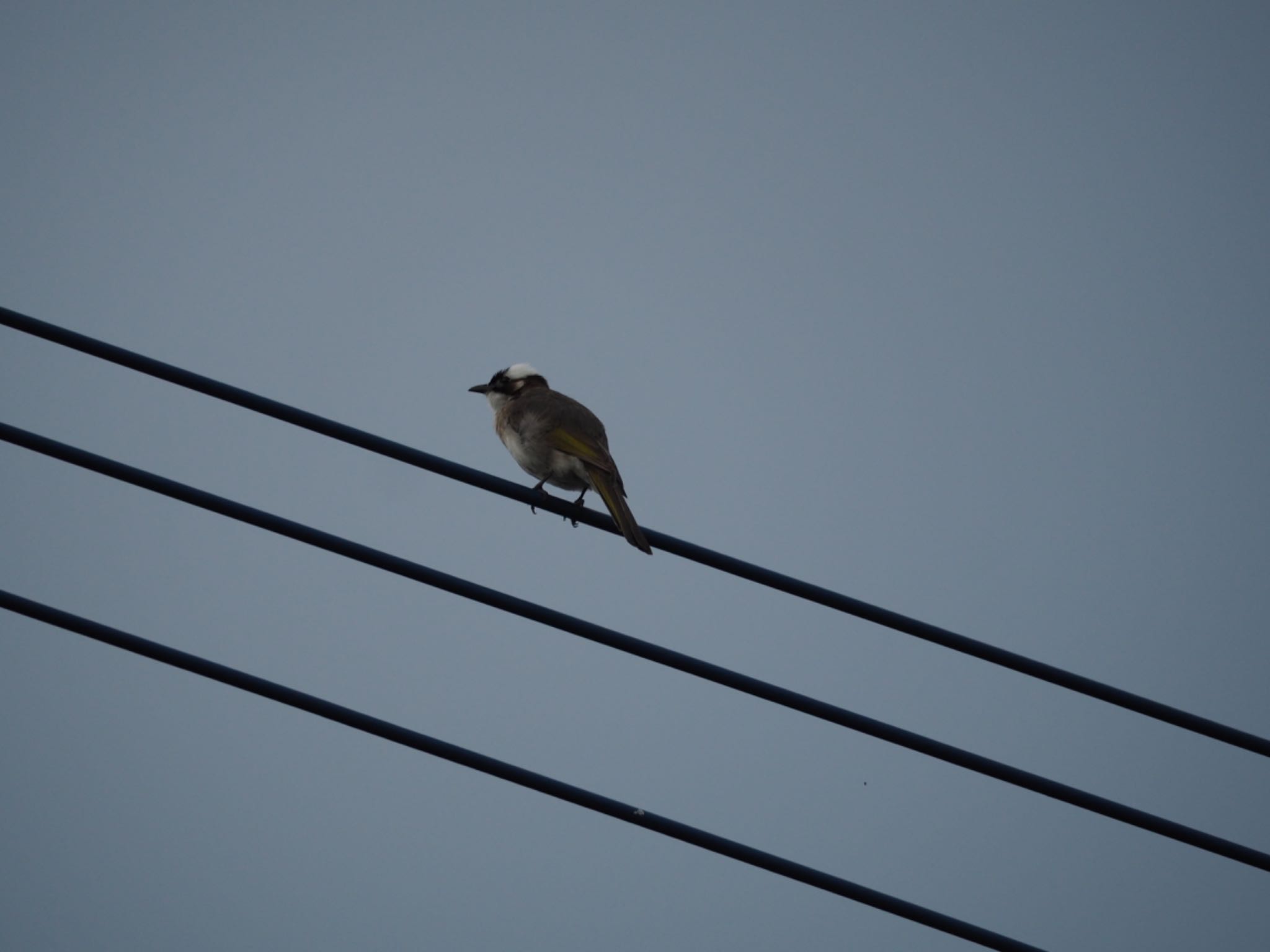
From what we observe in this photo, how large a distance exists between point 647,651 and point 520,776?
1.85 ft

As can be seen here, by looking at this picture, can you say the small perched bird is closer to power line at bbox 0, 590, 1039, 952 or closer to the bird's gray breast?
the bird's gray breast

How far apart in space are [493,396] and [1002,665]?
591 centimetres

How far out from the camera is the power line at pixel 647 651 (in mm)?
3754

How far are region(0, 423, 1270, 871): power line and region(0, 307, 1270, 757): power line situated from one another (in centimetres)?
32

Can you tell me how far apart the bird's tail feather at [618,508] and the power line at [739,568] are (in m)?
0.86

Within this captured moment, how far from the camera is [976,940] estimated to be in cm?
363

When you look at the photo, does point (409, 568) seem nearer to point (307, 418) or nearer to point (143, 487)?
point (307, 418)

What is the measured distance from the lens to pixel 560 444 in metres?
7.06

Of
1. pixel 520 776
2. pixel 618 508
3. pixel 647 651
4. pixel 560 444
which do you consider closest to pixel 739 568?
pixel 647 651

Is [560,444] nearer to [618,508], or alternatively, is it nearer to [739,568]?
[618,508]

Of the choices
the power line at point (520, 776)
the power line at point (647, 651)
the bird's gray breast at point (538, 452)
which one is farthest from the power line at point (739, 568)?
the bird's gray breast at point (538, 452)

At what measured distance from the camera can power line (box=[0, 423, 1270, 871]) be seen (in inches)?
148

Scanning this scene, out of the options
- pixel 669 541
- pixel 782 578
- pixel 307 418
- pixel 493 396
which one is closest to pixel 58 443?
pixel 307 418

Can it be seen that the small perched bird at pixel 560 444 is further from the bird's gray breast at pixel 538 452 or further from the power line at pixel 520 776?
the power line at pixel 520 776
